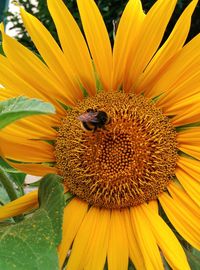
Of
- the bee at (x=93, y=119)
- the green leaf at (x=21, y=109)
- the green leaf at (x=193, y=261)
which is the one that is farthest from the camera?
the green leaf at (x=193, y=261)

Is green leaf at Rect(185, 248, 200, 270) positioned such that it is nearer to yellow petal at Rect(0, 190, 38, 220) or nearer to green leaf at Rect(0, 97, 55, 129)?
yellow petal at Rect(0, 190, 38, 220)

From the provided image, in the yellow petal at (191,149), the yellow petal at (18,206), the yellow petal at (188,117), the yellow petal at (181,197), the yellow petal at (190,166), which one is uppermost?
the yellow petal at (188,117)

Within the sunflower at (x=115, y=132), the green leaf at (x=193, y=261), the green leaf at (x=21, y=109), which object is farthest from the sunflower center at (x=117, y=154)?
the green leaf at (x=21, y=109)

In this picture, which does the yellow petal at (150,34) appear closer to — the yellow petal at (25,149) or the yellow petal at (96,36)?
the yellow petal at (96,36)

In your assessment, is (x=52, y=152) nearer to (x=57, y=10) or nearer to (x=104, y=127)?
(x=104, y=127)

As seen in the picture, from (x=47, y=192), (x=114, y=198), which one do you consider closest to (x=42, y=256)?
(x=47, y=192)

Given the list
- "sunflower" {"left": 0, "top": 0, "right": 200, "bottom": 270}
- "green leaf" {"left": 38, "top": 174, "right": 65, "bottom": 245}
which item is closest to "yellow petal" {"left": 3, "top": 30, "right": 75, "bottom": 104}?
"sunflower" {"left": 0, "top": 0, "right": 200, "bottom": 270}
